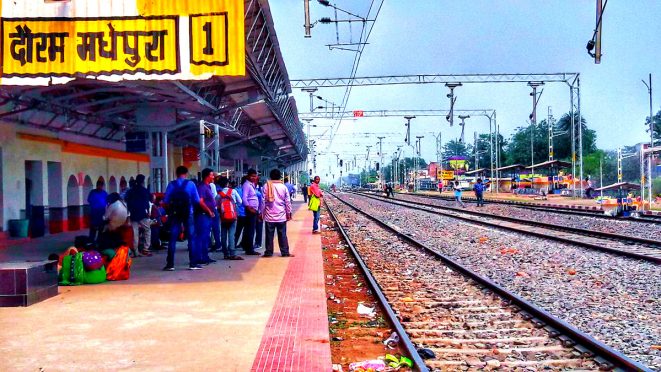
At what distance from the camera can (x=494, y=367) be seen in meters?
6.35

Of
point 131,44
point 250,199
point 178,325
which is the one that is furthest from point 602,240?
point 178,325

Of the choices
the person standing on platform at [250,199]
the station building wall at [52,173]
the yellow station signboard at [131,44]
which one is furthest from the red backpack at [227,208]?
the station building wall at [52,173]

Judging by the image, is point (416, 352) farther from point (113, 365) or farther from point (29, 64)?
point (29, 64)

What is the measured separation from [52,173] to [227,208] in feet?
31.5

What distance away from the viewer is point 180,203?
11.6m

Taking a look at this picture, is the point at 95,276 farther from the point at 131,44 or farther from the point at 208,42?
the point at 208,42

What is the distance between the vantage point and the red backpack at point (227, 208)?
1348 centimetres

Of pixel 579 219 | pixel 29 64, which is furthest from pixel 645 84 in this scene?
pixel 29 64

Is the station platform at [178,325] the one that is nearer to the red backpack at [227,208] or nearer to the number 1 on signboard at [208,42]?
the red backpack at [227,208]

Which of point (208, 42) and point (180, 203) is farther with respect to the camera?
point (180, 203)

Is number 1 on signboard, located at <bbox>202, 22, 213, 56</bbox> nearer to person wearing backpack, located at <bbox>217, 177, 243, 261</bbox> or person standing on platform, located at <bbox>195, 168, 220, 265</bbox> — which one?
person standing on platform, located at <bbox>195, 168, 220, 265</bbox>

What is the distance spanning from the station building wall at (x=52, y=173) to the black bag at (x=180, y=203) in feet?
23.9

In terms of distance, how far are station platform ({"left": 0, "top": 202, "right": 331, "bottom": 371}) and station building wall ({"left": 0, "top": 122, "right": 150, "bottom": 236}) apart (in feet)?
24.8

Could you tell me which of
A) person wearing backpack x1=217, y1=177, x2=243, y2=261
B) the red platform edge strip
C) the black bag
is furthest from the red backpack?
the red platform edge strip
